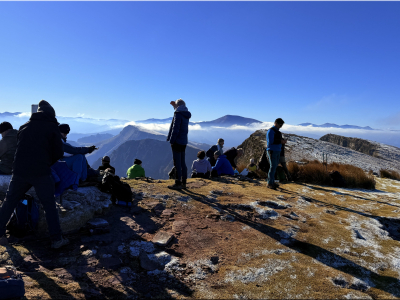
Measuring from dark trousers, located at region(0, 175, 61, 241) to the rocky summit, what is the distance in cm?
46

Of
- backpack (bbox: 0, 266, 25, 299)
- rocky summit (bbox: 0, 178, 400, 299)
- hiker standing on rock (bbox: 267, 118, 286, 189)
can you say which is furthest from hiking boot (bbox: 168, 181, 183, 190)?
backpack (bbox: 0, 266, 25, 299)

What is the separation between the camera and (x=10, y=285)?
2.52 metres

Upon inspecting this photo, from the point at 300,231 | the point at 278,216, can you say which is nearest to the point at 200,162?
the point at 278,216

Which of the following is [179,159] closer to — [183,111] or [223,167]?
[183,111]

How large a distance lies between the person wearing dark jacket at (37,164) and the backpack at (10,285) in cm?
127

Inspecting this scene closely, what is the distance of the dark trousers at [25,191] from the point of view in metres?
3.68

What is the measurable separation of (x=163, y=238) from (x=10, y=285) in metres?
2.38

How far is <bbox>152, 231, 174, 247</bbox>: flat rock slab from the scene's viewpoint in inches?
167

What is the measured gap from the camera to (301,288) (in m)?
3.04

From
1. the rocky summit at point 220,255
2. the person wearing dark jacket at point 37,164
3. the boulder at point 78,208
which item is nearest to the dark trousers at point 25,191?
the person wearing dark jacket at point 37,164

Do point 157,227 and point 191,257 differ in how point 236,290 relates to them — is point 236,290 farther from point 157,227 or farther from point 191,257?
point 157,227

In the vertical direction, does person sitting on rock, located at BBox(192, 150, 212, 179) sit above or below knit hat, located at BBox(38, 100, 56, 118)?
below

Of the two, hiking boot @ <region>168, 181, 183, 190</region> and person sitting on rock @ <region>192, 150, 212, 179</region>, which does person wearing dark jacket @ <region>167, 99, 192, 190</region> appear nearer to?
hiking boot @ <region>168, 181, 183, 190</region>

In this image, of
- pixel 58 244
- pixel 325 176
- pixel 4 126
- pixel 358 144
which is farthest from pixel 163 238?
pixel 358 144
